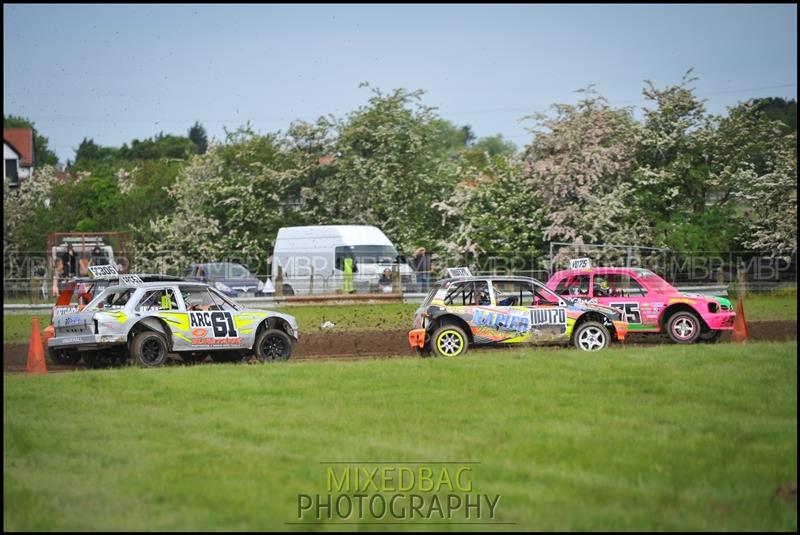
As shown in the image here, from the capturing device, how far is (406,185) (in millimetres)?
45031

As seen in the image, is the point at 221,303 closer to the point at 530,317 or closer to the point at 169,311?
the point at 169,311

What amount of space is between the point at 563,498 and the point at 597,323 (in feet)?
33.2

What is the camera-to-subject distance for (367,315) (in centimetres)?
2862

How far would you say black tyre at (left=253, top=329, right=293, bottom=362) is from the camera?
57.4 ft

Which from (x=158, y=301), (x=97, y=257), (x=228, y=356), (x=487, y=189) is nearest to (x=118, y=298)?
(x=158, y=301)

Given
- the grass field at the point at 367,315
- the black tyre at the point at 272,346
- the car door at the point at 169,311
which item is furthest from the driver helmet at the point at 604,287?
the car door at the point at 169,311

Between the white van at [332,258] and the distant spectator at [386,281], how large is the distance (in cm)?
21

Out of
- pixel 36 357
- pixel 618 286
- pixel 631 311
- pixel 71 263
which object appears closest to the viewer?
pixel 36 357

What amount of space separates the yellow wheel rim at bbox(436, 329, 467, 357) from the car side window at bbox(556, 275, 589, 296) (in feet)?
11.6

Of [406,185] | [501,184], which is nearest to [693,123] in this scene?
[501,184]

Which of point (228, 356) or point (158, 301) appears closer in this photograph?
point (158, 301)

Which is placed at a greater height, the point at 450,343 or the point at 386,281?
the point at 386,281

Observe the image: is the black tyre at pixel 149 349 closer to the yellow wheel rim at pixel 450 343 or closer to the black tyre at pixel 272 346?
the black tyre at pixel 272 346

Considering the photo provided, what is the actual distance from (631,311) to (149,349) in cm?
883
